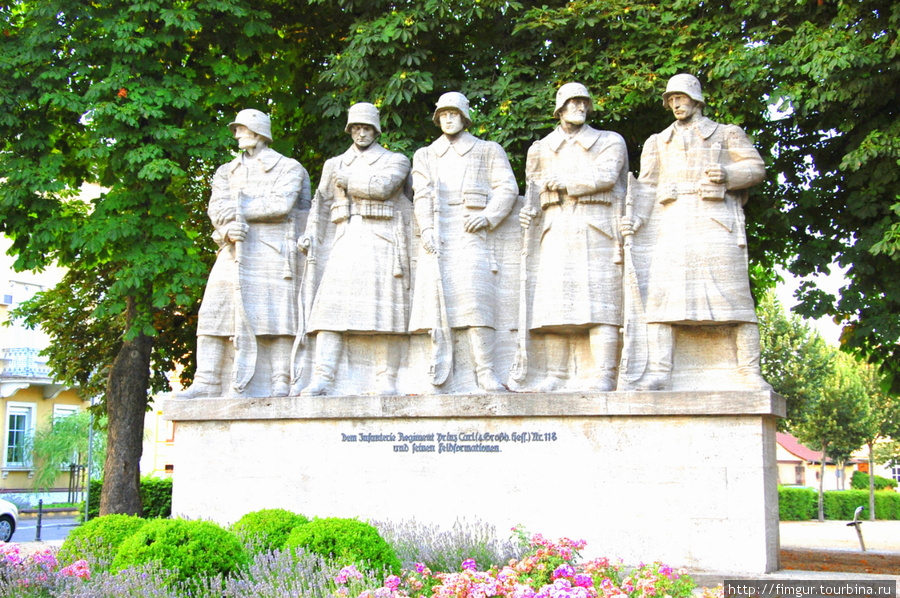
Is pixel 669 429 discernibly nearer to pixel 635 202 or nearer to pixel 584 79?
pixel 635 202

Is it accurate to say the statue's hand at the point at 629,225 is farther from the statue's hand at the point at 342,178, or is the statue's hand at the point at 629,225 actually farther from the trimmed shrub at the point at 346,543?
the trimmed shrub at the point at 346,543

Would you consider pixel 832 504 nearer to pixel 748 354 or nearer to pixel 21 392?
pixel 748 354

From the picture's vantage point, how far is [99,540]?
7566mm

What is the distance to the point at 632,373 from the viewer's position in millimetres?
9648

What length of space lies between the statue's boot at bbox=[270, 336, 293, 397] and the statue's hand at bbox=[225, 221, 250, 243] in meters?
1.21

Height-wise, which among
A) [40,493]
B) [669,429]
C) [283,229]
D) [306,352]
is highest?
[283,229]

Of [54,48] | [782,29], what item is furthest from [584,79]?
[54,48]

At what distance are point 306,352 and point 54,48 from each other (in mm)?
6228

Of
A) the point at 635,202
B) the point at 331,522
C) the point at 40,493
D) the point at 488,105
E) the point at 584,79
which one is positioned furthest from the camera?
the point at 40,493

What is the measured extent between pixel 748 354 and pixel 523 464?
2.44 meters

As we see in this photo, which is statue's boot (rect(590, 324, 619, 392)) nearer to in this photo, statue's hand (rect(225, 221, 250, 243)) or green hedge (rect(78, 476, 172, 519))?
statue's hand (rect(225, 221, 250, 243))

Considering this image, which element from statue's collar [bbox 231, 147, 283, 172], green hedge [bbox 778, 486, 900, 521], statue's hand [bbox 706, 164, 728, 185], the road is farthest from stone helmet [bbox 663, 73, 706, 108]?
green hedge [bbox 778, 486, 900, 521]

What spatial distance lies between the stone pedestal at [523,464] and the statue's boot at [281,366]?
377 mm

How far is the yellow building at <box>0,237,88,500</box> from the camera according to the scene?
1332 inches
